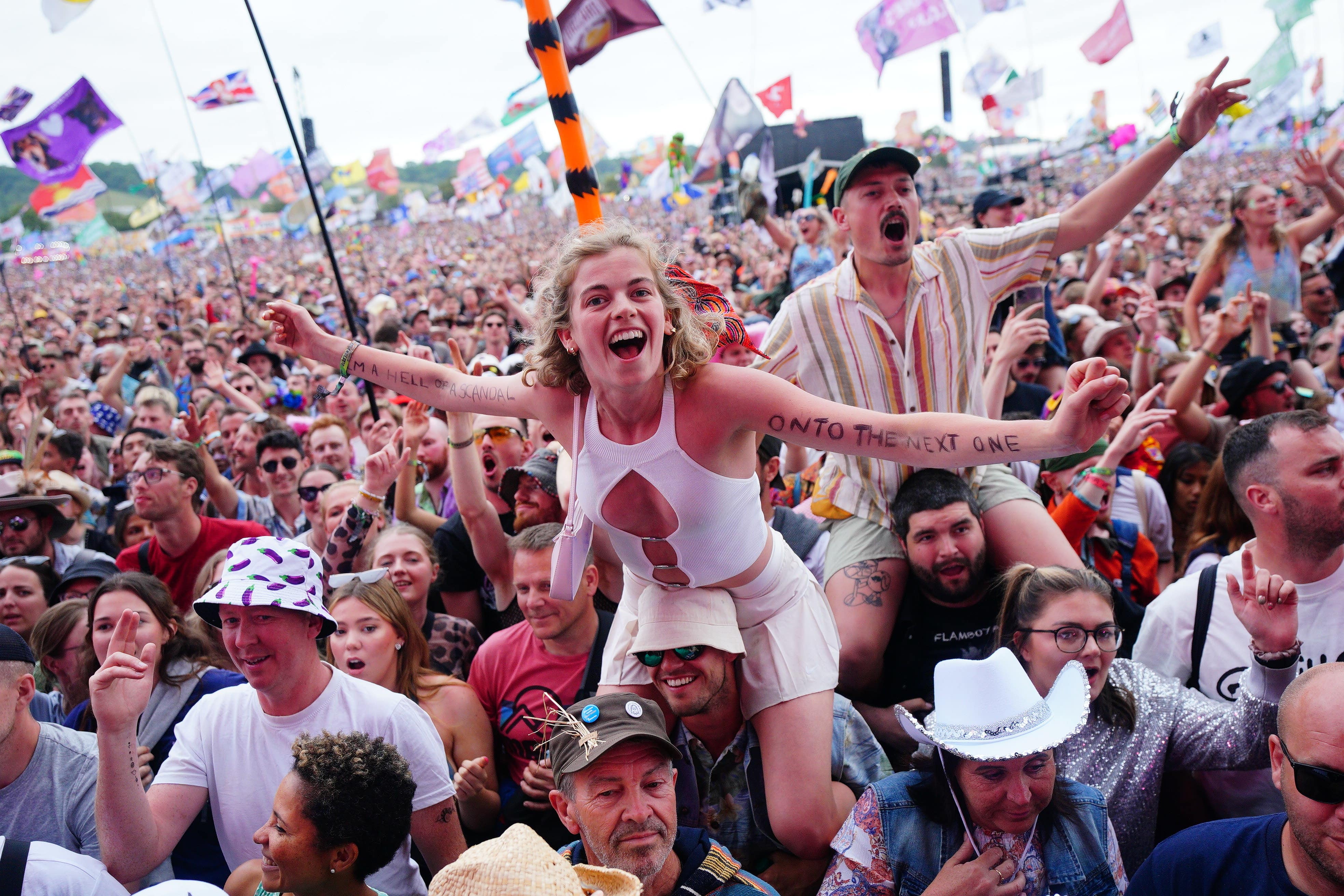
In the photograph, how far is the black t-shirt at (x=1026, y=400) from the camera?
5754 millimetres

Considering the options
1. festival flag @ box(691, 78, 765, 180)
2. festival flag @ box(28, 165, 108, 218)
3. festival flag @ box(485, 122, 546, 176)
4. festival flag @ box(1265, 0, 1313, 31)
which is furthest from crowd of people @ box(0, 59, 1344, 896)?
festival flag @ box(485, 122, 546, 176)

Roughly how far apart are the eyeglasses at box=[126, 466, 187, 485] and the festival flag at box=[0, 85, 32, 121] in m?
13.2

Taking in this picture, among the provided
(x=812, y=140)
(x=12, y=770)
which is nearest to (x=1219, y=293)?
(x=12, y=770)

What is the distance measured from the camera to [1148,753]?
2756 millimetres

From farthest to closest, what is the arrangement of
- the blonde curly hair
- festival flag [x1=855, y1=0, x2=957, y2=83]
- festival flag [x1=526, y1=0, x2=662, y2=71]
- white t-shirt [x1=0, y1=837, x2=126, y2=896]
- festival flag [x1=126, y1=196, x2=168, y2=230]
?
festival flag [x1=126, y1=196, x2=168, y2=230], festival flag [x1=855, y1=0, x2=957, y2=83], festival flag [x1=526, y1=0, x2=662, y2=71], the blonde curly hair, white t-shirt [x1=0, y1=837, x2=126, y2=896]

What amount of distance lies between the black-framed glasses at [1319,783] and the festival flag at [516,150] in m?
23.1

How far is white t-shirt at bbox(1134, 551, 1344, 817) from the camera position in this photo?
2787mm

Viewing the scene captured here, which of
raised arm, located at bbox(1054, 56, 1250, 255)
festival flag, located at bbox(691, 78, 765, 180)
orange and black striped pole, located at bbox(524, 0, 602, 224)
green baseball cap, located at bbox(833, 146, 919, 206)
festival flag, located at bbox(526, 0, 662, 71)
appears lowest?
raised arm, located at bbox(1054, 56, 1250, 255)

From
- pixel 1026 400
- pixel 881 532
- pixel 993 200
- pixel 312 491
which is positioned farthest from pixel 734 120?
pixel 881 532

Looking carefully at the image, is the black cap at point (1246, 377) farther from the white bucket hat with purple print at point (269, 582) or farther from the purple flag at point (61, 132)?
the purple flag at point (61, 132)

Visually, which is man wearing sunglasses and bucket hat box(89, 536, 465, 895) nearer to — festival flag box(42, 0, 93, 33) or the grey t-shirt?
the grey t-shirt

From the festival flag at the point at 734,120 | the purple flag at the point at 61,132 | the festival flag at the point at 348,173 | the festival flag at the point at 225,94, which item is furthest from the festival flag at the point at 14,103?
the festival flag at the point at 348,173

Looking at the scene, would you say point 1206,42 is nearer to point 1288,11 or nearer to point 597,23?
point 1288,11

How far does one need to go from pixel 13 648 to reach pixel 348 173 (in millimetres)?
41429
